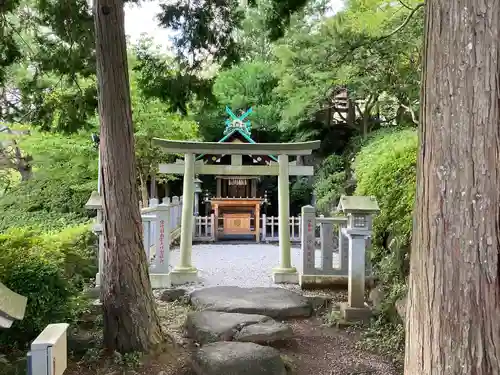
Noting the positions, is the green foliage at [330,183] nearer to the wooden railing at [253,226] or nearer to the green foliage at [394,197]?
the wooden railing at [253,226]

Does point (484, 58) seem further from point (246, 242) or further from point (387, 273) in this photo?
point (246, 242)

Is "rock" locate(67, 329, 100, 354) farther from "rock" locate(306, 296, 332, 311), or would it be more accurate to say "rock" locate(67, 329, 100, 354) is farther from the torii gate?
"rock" locate(306, 296, 332, 311)

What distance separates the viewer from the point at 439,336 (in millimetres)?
2002

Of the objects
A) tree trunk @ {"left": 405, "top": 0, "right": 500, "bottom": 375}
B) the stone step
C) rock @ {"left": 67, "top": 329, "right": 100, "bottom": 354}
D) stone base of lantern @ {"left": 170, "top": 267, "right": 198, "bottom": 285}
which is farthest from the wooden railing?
tree trunk @ {"left": 405, "top": 0, "right": 500, "bottom": 375}

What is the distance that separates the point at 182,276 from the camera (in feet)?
24.1

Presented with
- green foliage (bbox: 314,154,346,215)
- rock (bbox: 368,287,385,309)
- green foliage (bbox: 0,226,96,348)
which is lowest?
rock (bbox: 368,287,385,309)

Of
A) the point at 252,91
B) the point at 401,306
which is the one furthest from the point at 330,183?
the point at 401,306

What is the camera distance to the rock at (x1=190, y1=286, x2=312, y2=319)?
562 centimetres

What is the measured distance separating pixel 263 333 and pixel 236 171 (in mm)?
3875

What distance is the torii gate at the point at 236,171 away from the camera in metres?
7.45

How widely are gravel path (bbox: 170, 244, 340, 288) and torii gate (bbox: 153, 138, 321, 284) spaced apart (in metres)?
0.40

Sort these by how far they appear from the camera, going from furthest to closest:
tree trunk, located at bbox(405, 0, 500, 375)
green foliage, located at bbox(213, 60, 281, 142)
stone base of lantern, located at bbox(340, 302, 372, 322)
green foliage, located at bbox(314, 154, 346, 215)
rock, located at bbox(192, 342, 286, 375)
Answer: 1. green foliage, located at bbox(213, 60, 281, 142)
2. green foliage, located at bbox(314, 154, 346, 215)
3. stone base of lantern, located at bbox(340, 302, 372, 322)
4. rock, located at bbox(192, 342, 286, 375)
5. tree trunk, located at bbox(405, 0, 500, 375)

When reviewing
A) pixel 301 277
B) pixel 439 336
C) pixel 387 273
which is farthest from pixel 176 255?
pixel 439 336

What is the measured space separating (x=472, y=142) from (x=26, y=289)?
13.2ft
